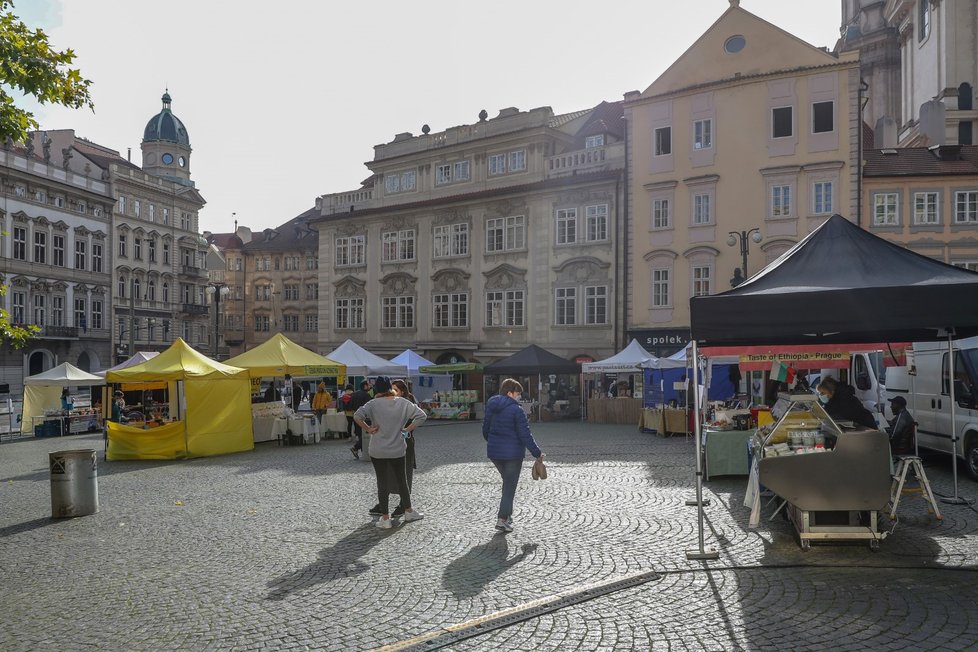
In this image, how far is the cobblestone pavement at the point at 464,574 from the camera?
6094 mm

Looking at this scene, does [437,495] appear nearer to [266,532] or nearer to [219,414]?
[266,532]

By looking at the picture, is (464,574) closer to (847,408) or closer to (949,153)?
(847,408)

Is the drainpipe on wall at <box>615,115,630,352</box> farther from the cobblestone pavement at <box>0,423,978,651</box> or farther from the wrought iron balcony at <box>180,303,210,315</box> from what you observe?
the wrought iron balcony at <box>180,303,210,315</box>

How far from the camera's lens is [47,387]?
3077cm

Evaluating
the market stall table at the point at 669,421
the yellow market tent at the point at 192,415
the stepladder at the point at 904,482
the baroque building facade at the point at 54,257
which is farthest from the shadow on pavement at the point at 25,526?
the baroque building facade at the point at 54,257

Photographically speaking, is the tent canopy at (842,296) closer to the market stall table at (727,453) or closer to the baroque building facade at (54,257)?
the market stall table at (727,453)

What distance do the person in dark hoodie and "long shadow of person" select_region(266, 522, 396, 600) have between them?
147 cm

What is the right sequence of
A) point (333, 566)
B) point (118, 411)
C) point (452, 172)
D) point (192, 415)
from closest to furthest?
1. point (333, 566)
2. point (192, 415)
3. point (118, 411)
4. point (452, 172)

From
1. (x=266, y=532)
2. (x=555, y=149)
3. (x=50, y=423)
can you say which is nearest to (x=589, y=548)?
(x=266, y=532)

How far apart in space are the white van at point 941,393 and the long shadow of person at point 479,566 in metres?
8.36

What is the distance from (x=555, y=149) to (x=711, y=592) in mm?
36151

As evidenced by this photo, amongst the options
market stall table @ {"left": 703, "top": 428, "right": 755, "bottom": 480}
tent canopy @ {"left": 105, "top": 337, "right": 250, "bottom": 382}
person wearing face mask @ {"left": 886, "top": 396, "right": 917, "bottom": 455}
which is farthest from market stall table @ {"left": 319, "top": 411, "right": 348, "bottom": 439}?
person wearing face mask @ {"left": 886, "top": 396, "right": 917, "bottom": 455}

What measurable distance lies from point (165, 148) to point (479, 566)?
8514 centimetres

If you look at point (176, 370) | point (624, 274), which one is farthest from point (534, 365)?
point (176, 370)
